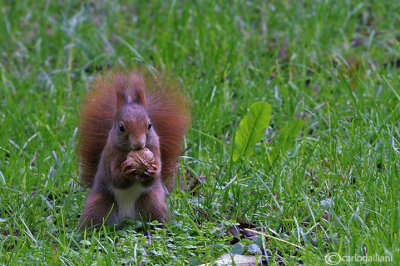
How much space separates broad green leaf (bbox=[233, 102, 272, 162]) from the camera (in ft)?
8.87

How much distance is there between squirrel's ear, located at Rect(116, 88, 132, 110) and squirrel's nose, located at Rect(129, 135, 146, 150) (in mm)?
180

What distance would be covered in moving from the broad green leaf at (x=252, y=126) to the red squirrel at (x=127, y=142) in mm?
237

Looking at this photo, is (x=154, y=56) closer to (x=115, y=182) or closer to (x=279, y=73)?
(x=279, y=73)

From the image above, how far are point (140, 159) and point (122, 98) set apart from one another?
0.88 feet

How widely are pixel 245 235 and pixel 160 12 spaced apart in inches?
102

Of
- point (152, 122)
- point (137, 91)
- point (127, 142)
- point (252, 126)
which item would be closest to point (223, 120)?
point (252, 126)

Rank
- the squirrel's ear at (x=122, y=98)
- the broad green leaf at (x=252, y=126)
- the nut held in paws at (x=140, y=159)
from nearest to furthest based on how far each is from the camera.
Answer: the nut held in paws at (x=140, y=159), the squirrel's ear at (x=122, y=98), the broad green leaf at (x=252, y=126)

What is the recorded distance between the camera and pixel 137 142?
225cm

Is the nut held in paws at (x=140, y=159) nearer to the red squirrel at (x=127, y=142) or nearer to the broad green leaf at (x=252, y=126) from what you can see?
the red squirrel at (x=127, y=142)

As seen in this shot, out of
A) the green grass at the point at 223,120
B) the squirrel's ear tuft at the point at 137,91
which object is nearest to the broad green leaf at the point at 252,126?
the green grass at the point at 223,120

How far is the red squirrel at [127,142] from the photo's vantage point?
2.31 meters

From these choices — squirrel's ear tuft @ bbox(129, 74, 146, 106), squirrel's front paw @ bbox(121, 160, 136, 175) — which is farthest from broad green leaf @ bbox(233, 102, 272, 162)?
squirrel's front paw @ bbox(121, 160, 136, 175)

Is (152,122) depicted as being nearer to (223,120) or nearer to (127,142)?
(127,142)

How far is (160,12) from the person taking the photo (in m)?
4.63
